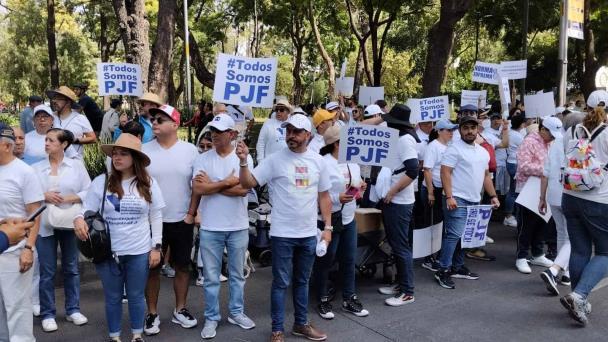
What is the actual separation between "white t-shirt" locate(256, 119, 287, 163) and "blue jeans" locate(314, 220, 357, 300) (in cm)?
308

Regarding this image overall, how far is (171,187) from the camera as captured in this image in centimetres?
460

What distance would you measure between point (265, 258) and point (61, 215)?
274 cm

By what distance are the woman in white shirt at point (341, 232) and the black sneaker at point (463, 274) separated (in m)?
1.61

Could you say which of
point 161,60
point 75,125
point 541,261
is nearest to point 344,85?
point 161,60

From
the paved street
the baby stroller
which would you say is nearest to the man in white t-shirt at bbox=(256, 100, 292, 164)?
the baby stroller

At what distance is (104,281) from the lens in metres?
4.16

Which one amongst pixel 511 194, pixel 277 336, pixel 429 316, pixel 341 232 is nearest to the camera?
pixel 277 336

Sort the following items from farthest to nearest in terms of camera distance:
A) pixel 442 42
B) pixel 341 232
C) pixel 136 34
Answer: pixel 442 42, pixel 136 34, pixel 341 232

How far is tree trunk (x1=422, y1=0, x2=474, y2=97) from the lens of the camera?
12070 mm

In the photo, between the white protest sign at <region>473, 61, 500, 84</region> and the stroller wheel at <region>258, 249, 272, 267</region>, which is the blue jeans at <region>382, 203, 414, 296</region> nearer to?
the stroller wheel at <region>258, 249, 272, 267</region>

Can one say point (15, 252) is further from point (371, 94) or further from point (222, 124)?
point (371, 94)

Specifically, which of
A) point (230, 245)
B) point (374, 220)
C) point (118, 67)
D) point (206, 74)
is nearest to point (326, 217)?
point (230, 245)

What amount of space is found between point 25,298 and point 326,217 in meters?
2.29

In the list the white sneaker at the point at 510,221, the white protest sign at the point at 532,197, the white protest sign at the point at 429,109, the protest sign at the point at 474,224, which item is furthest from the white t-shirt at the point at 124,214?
the white sneaker at the point at 510,221
